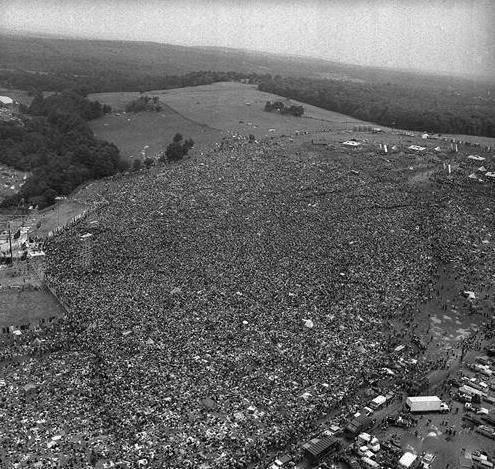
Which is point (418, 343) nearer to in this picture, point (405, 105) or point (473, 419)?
point (473, 419)

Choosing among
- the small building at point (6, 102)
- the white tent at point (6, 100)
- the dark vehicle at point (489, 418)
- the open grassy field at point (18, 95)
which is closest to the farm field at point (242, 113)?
the open grassy field at point (18, 95)

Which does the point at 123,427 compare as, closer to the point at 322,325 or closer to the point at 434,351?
the point at 322,325

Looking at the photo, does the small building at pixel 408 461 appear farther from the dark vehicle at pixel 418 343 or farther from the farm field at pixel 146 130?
the farm field at pixel 146 130

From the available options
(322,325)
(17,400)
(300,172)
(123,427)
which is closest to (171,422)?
(123,427)

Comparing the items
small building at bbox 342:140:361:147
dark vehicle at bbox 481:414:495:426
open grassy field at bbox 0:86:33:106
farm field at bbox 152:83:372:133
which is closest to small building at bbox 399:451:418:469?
dark vehicle at bbox 481:414:495:426

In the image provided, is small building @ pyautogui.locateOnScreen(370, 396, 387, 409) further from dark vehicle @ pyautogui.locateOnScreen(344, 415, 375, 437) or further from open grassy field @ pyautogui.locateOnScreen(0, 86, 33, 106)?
open grassy field @ pyautogui.locateOnScreen(0, 86, 33, 106)

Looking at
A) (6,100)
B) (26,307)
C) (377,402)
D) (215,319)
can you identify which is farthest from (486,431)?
(6,100)
